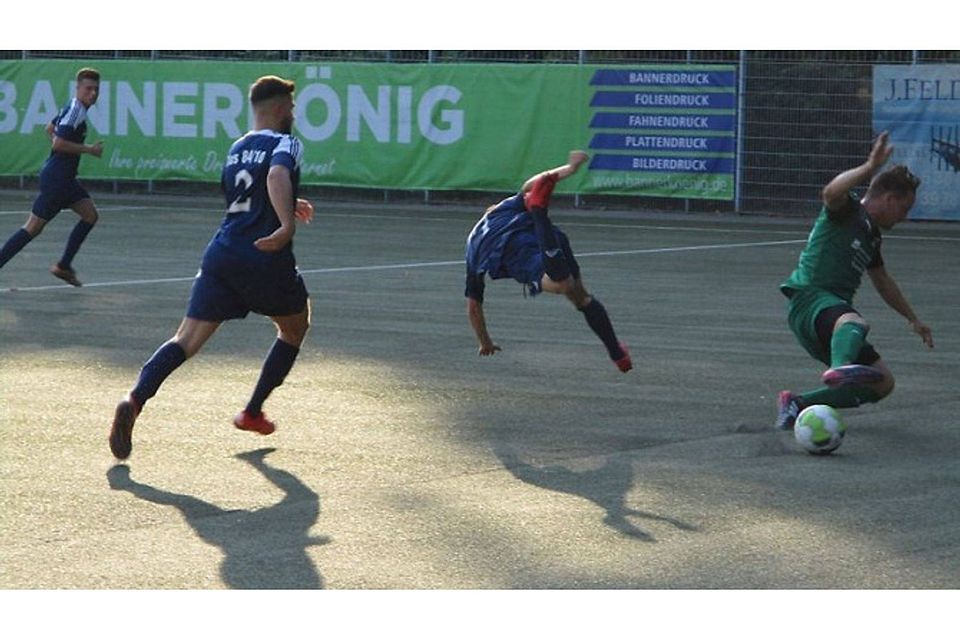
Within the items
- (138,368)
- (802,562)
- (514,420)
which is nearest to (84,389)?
(138,368)

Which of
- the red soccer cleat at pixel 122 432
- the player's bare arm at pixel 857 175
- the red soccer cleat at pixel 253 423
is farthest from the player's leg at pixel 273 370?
the player's bare arm at pixel 857 175

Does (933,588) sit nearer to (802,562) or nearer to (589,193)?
(802,562)

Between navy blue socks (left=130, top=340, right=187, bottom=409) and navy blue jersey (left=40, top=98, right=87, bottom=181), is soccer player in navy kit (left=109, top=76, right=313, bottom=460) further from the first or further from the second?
navy blue jersey (left=40, top=98, right=87, bottom=181)

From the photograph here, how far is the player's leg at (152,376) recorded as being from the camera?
808cm

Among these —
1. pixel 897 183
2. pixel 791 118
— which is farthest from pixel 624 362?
pixel 791 118

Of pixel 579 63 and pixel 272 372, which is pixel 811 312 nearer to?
pixel 272 372

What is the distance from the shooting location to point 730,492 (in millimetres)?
7605

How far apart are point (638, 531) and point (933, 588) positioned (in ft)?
4.20

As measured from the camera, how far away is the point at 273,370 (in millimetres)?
8828

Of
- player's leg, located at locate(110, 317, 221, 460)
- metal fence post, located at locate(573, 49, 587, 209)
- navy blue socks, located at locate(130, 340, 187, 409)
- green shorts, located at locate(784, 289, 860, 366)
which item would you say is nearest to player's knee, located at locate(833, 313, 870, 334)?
green shorts, located at locate(784, 289, 860, 366)

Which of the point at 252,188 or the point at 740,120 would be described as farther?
the point at 740,120

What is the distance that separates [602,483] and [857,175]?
1902 mm

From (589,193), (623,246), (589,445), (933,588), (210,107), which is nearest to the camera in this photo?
(933,588)

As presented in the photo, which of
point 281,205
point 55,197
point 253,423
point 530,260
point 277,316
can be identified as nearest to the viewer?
point 281,205
